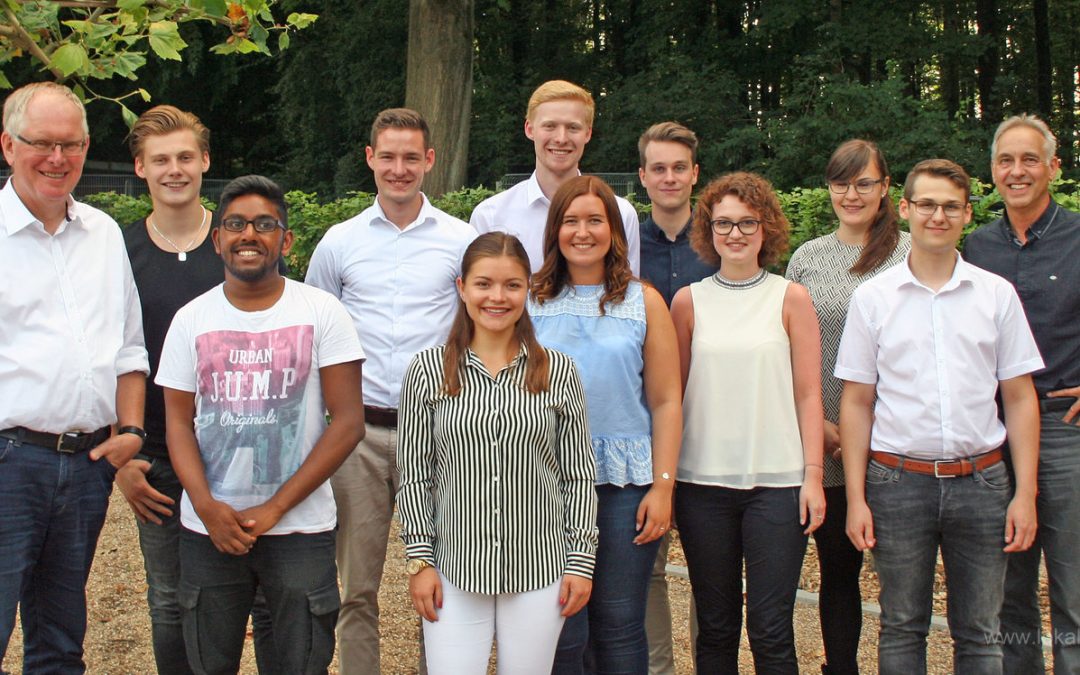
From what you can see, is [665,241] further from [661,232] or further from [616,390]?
[616,390]

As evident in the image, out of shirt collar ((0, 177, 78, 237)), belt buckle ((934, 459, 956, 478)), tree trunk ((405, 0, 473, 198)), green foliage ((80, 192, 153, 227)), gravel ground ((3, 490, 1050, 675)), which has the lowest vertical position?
gravel ground ((3, 490, 1050, 675))

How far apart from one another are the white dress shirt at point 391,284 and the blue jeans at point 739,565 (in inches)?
47.5

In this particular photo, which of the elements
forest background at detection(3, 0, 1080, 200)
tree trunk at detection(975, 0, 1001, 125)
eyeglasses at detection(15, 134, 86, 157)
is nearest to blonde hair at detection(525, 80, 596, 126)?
eyeglasses at detection(15, 134, 86, 157)

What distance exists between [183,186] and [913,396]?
2.73m

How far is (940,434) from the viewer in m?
3.54

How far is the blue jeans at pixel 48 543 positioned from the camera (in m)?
3.31

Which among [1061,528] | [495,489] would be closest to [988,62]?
[1061,528]

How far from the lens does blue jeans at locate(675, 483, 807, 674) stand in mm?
3584

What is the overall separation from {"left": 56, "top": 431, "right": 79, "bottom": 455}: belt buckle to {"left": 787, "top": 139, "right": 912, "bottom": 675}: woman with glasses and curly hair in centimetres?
269

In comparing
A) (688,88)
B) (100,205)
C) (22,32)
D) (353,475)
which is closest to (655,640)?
(353,475)

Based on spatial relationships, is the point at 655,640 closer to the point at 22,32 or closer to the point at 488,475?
the point at 488,475

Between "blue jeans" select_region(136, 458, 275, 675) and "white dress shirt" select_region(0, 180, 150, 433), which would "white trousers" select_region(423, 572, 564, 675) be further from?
"white dress shirt" select_region(0, 180, 150, 433)

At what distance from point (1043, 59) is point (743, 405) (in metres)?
23.1

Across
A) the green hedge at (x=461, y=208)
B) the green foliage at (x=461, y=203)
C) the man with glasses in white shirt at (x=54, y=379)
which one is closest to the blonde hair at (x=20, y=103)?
the man with glasses in white shirt at (x=54, y=379)
